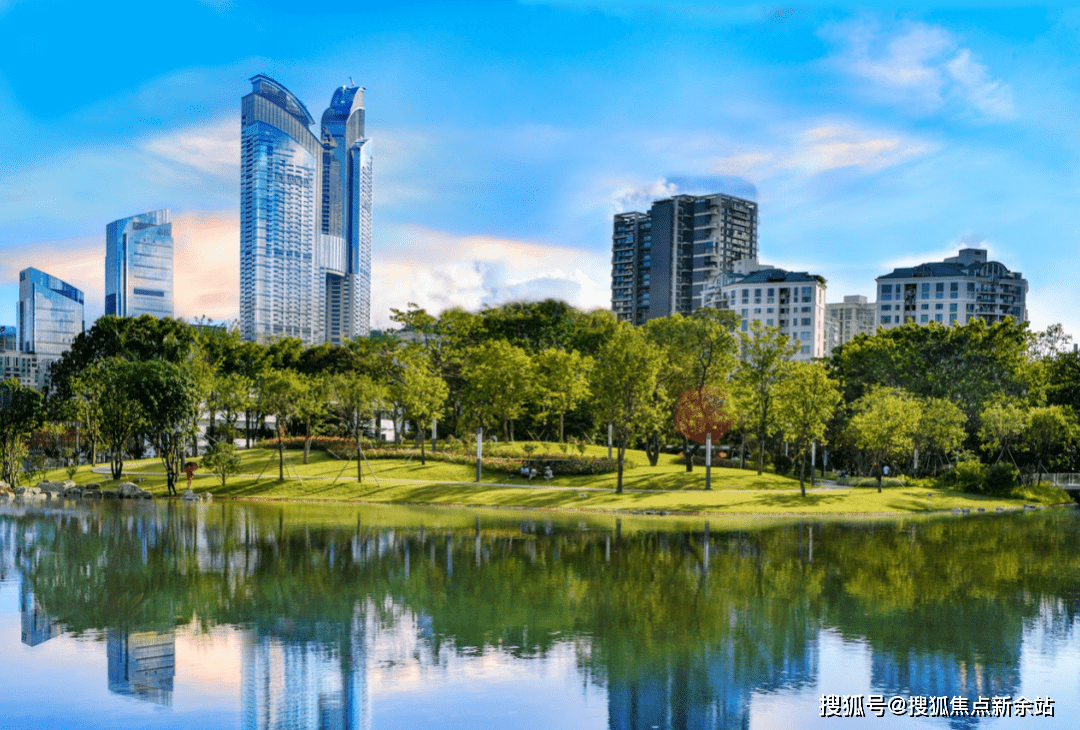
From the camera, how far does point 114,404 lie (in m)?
50.8

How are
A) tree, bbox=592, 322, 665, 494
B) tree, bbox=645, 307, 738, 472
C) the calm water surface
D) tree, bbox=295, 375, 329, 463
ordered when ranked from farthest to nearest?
tree, bbox=645, 307, 738, 472
tree, bbox=295, 375, 329, 463
tree, bbox=592, 322, 665, 494
the calm water surface

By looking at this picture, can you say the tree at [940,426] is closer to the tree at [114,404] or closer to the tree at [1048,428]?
the tree at [1048,428]

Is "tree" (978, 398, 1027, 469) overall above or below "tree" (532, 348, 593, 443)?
below

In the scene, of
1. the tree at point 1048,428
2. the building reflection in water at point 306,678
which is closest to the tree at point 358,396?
the building reflection in water at point 306,678

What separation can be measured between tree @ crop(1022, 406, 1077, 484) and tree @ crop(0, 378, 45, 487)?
6457cm

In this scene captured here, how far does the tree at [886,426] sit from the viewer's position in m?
54.3

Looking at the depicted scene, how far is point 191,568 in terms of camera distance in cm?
2447

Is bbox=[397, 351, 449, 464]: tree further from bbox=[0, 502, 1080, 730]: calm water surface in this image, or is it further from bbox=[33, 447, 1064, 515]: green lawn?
bbox=[0, 502, 1080, 730]: calm water surface

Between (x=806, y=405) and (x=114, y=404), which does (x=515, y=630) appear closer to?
(x=806, y=405)

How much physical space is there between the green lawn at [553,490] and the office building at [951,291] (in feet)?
365

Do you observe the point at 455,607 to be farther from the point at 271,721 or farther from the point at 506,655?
the point at 271,721

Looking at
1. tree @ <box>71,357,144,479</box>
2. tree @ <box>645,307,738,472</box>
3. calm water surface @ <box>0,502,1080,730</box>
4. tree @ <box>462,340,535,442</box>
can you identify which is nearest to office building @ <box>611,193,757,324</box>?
tree @ <box>645,307,738,472</box>

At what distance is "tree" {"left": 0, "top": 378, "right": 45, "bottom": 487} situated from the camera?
166 ft

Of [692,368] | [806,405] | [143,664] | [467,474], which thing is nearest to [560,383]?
[692,368]
